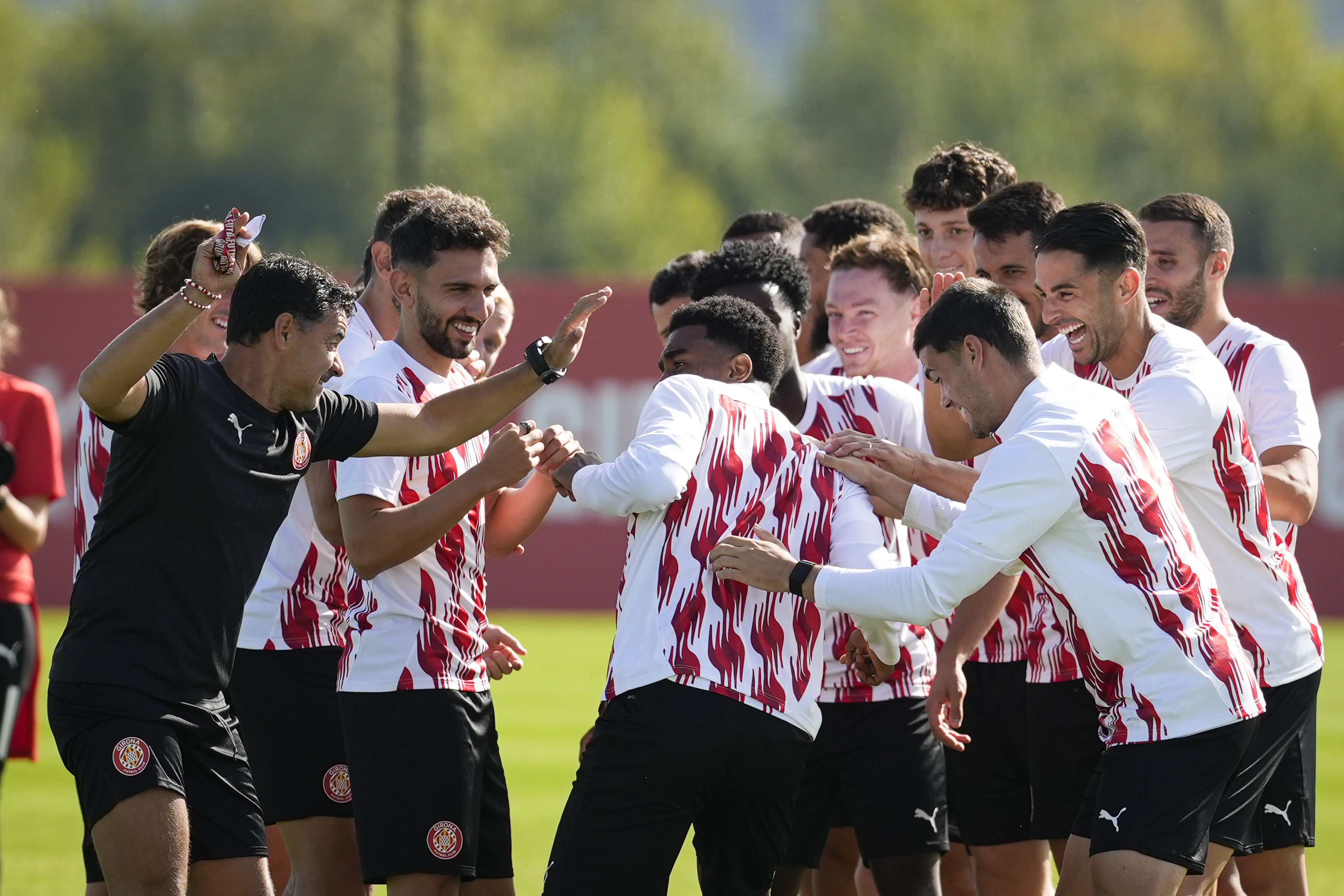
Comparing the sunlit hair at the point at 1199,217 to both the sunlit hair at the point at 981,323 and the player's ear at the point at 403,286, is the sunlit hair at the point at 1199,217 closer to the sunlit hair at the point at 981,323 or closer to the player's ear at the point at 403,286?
A: the sunlit hair at the point at 981,323

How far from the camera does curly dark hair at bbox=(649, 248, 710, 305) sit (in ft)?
22.6

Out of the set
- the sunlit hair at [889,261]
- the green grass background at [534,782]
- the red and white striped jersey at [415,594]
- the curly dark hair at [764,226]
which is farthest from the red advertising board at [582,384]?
the red and white striped jersey at [415,594]

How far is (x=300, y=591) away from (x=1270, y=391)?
3.41m

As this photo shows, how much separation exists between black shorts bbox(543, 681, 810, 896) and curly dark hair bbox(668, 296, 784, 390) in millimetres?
1054

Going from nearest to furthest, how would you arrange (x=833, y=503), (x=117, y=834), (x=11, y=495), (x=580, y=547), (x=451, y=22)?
(x=117, y=834) → (x=833, y=503) → (x=11, y=495) → (x=580, y=547) → (x=451, y=22)

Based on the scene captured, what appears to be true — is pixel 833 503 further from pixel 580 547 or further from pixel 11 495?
pixel 580 547

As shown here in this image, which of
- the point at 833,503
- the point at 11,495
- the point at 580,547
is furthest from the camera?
the point at 580,547

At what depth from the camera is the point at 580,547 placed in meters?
20.5

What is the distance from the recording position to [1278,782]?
561 centimetres

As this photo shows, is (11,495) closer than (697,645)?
No

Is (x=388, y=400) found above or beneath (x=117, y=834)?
above

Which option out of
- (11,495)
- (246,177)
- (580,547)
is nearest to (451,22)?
(246,177)

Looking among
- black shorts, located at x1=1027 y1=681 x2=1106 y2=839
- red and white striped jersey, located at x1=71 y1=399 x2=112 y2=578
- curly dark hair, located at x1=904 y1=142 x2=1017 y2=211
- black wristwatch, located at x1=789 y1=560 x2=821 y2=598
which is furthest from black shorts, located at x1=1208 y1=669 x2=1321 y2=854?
red and white striped jersey, located at x1=71 y1=399 x2=112 y2=578

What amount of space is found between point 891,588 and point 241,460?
1877mm
